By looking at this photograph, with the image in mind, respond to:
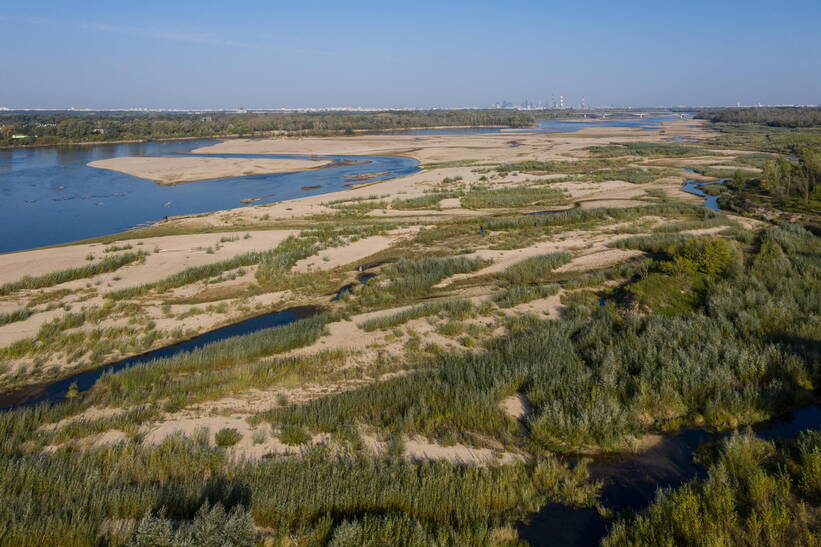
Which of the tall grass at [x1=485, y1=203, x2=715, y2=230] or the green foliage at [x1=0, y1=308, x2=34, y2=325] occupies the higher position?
the tall grass at [x1=485, y1=203, x2=715, y2=230]

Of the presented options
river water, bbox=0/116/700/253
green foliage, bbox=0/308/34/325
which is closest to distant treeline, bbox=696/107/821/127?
river water, bbox=0/116/700/253

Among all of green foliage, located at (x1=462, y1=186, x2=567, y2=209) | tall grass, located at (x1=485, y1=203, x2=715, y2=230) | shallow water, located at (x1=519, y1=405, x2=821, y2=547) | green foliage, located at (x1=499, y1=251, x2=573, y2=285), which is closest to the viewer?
shallow water, located at (x1=519, y1=405, x2=821, y2=547)

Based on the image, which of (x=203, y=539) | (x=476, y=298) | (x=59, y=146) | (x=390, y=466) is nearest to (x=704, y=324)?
(x=476, y=298)

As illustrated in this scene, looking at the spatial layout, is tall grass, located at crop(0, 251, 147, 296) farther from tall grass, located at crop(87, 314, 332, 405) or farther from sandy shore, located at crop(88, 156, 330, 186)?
sandy shore, located at crop(88, 156, 330, 186)

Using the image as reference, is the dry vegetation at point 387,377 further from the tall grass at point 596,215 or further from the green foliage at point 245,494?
the tall grass at point 596,215

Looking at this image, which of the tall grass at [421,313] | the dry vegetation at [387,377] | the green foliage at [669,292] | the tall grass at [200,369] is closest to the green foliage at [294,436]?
the dry vegetation at [387,377]

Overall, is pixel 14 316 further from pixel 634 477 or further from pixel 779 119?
pixel 779 119

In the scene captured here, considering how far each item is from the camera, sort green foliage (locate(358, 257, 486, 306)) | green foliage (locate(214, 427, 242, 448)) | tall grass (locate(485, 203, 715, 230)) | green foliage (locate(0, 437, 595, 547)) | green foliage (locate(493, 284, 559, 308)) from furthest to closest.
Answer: tall grass (locate(485, 203, 715, 230)) → green foliage (locate(358, 257, 486, 306)) → green foliage (locate(493, 284, 559, 308)) → green foliage (locate(214, 427, 242, 448)) → green foliage (locate(0, 437, 595, 547))

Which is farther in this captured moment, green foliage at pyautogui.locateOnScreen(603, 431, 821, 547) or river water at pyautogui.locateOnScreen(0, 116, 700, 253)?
river water at pyautogui.locateOnScreen(0, 116, 700, 253)
